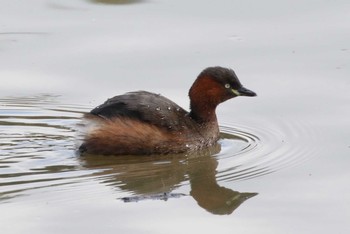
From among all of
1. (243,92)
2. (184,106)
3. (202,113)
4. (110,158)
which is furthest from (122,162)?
(184,106)

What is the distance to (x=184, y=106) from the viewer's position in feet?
30.6

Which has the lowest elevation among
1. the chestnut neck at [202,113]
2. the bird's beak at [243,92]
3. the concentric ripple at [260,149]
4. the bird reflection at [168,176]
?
the bird reflection at [168,176]

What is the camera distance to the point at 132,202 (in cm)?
693

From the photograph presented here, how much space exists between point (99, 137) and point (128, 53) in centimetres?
209

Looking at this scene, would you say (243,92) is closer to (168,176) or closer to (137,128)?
(137,128)

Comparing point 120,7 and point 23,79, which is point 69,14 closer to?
point 120,7

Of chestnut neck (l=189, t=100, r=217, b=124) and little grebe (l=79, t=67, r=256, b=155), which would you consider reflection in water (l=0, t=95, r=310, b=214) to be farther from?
chestnut neck (l=189, t=100, r=217, b=124)

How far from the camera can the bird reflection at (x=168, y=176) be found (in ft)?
23.2

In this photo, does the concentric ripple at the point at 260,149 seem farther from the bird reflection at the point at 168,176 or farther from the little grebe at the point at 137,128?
the little grebe at the point at 137,128

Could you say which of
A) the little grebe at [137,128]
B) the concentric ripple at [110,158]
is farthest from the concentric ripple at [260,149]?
the little grebe at [137,128]

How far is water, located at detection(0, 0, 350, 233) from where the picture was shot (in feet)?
22.1

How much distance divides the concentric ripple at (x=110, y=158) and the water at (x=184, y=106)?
0.04ft

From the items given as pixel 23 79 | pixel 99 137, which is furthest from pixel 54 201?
pixel 23 79


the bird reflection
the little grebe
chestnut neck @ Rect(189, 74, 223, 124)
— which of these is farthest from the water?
chestnut neck @ Rect(189, 74, 223, 124)
